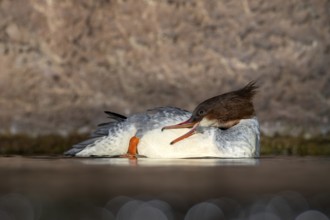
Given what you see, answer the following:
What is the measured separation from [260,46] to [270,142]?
3.33 feet

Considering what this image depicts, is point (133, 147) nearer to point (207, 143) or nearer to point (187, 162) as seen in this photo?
point (207, 143)

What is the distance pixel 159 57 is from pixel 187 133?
1.84 meters

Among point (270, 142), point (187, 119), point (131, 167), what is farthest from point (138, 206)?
point (270, 142)

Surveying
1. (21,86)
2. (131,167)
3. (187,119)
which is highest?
(21,86)

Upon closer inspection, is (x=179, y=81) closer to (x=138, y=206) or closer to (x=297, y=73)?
(x=297, y=73)

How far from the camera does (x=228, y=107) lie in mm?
7027

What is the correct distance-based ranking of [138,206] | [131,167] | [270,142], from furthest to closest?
[270,142] < [131,167] < [138,206]

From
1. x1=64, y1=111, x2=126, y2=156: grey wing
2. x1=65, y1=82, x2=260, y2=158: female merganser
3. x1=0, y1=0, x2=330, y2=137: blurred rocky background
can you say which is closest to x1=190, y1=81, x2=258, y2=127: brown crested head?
x1=65, y1=82, x2=260, y2=158: female merganser

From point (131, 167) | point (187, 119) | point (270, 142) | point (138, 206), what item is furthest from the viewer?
point (270, 142)

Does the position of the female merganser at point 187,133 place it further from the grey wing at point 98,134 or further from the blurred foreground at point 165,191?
the blurred foreground at point 165,191

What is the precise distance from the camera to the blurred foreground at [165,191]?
9.32ft

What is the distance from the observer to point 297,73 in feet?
27.3

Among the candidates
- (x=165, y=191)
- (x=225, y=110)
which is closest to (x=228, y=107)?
(x=225, y=110)

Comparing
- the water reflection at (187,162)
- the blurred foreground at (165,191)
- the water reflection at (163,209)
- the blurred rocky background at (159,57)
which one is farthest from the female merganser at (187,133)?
the water reflection at (163,209)
